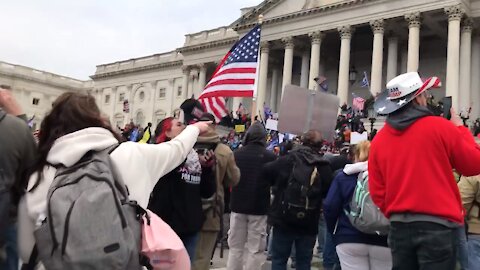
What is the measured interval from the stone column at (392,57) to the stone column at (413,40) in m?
3.13

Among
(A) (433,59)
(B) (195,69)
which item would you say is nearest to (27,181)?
(A) (433,59)

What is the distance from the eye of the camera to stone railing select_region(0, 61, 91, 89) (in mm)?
63125

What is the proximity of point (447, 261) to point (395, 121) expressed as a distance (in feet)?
3.62

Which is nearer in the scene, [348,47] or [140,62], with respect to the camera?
[348,47]

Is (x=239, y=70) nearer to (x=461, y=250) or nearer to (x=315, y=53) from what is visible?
(x=461, y=250)

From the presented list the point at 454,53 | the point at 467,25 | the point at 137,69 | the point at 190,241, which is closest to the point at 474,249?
the point at 190,241

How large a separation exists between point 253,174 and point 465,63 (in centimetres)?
2566

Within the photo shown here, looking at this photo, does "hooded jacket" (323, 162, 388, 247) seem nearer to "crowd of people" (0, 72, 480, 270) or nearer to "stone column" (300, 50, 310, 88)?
"crowd of people" (0, 72, 480, 270)

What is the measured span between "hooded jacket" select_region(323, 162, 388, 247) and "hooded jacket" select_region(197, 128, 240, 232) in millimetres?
1103

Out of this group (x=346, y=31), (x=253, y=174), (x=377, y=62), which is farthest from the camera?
(x=346, y=31)

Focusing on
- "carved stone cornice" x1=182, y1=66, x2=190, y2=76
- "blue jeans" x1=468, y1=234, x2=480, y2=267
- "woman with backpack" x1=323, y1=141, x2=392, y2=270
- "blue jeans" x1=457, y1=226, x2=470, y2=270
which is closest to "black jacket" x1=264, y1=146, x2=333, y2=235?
"woman with backpack" x1=323, y1=141, x2=392, y2=270

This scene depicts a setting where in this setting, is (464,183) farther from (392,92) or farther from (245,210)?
(245,210)

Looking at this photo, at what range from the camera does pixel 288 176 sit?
6.20m

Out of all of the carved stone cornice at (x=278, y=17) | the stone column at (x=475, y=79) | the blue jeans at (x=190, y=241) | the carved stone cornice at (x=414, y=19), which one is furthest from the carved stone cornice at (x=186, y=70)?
the blue jeans at (x=190, y=241)
